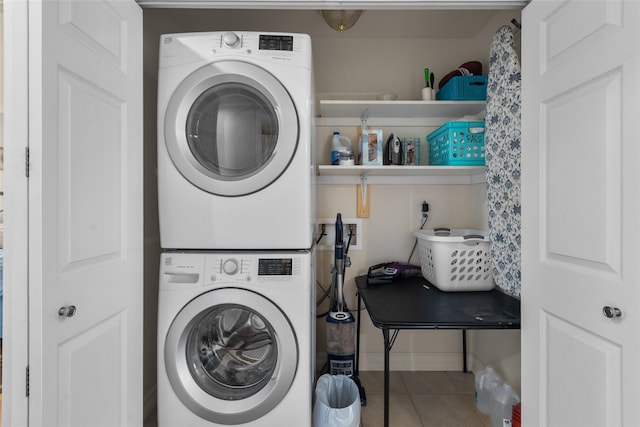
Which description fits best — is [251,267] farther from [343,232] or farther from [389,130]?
[389,130]

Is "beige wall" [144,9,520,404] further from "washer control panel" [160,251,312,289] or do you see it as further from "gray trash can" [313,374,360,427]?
"washer control panel" [160,251,312,289]

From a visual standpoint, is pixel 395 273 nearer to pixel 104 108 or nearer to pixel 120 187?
pixel 120 187

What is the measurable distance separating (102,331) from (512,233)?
1.68m

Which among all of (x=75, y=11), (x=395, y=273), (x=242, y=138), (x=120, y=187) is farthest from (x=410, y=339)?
(x=75, y=11)

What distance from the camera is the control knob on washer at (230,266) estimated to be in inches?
60.3

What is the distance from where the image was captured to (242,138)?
5.14 feet

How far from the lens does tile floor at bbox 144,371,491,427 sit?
1.89m

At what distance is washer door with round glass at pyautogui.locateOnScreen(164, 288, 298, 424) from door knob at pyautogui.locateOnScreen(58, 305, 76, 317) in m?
0.53

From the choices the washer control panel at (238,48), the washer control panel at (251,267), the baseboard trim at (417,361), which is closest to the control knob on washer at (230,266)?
the washer control panel at (251,267)

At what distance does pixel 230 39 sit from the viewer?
152 cm

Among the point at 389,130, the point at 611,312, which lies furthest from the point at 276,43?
the point at 611,312

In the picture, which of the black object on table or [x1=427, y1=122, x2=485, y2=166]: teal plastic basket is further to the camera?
[x1=427, y1=122, x2=485, y2=166]: teal plastic basket

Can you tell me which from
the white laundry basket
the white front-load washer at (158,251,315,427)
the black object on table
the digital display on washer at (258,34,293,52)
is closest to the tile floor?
the black object on table

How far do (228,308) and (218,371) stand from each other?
312 mm
